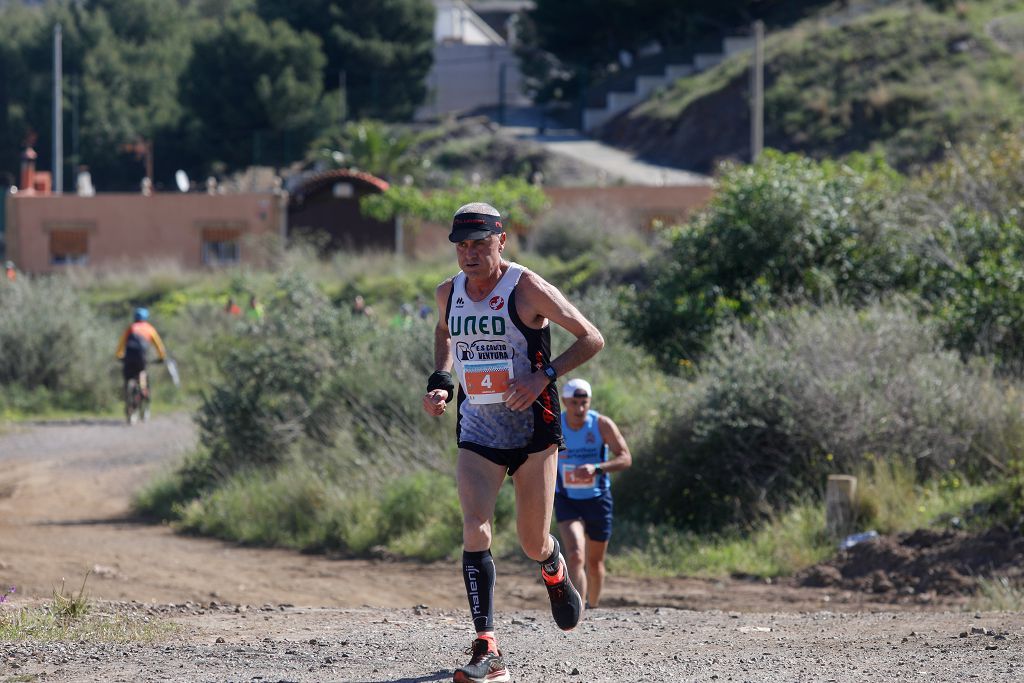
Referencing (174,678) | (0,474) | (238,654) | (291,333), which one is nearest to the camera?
(174,678)

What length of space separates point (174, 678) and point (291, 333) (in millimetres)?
10390

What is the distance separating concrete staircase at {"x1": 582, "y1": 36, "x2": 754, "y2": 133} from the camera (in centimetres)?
6319

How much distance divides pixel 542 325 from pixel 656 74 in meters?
59.7

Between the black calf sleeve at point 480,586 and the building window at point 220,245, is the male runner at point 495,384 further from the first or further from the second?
the building window at point 220,245

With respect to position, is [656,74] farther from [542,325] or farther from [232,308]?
[542,325]

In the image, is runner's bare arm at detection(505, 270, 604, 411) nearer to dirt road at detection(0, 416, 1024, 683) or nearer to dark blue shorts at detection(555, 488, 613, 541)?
dirt road at detection(0, 416, 1024, 683)

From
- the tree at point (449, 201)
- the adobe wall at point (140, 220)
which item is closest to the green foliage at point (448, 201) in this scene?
the tree at point (449, 201)

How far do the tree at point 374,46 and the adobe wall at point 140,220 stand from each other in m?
22.7

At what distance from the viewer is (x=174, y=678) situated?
614 cm

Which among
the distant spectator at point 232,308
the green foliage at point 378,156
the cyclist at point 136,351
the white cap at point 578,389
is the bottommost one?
the cyclist at point 136,351

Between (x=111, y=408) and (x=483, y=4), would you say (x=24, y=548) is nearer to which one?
(x=111, y=408)

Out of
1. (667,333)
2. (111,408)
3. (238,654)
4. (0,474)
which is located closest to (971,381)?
(667,333)

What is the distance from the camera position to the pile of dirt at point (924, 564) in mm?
11000

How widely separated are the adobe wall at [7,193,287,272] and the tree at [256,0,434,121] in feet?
74.5
